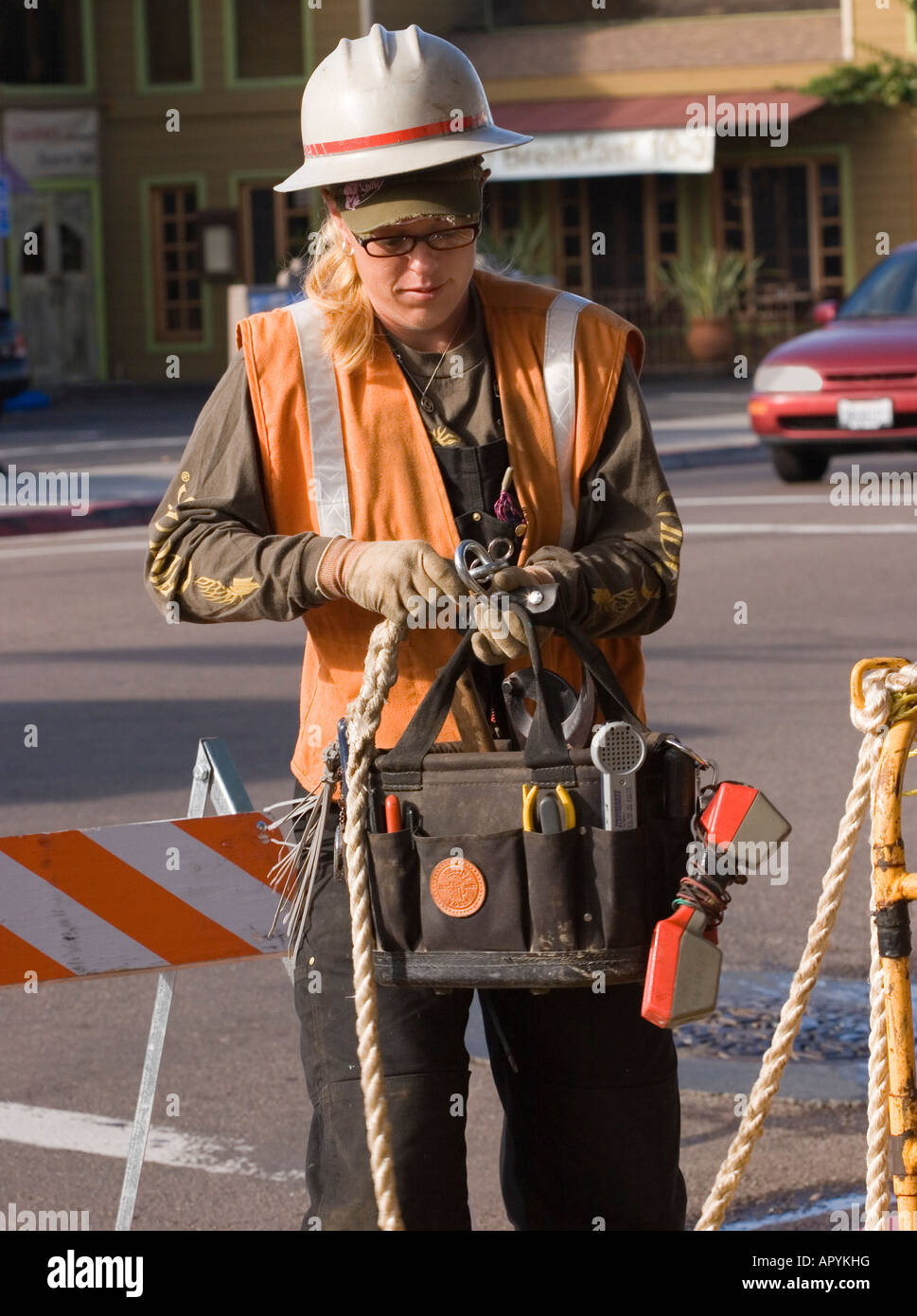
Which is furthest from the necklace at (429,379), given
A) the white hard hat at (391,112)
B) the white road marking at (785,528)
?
the white road marking at (785,528)

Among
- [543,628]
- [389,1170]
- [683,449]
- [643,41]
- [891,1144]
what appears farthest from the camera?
[643,41]

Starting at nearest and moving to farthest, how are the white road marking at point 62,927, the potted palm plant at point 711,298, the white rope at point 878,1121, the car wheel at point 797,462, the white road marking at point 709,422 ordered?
the white rope at point 878,1121 < the white road marking at point 62,927 < the car wheel at point 797,462 < the white road marking at point 709,422 < the potted palm plant at point 711,298

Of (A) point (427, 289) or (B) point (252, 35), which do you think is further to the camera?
(B) point (252, 35)

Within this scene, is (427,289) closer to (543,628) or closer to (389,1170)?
(543,628)

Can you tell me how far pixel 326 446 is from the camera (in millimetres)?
3074

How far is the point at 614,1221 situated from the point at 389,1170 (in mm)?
487

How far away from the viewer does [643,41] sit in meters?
34.7

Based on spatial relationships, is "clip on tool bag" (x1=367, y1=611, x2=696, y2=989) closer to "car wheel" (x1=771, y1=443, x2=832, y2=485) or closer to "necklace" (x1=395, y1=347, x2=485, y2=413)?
"necklace" (x1=395, y1=347, x2=485, y2=413)

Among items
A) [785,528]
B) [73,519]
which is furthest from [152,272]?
[785,528]

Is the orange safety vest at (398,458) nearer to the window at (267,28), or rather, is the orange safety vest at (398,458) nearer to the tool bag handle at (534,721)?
the tool bag handle at (534,721)

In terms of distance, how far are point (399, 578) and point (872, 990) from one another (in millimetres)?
790

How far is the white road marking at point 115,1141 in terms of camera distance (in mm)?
4637

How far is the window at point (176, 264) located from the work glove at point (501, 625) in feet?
111

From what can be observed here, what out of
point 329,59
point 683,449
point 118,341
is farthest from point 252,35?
point 329,59
